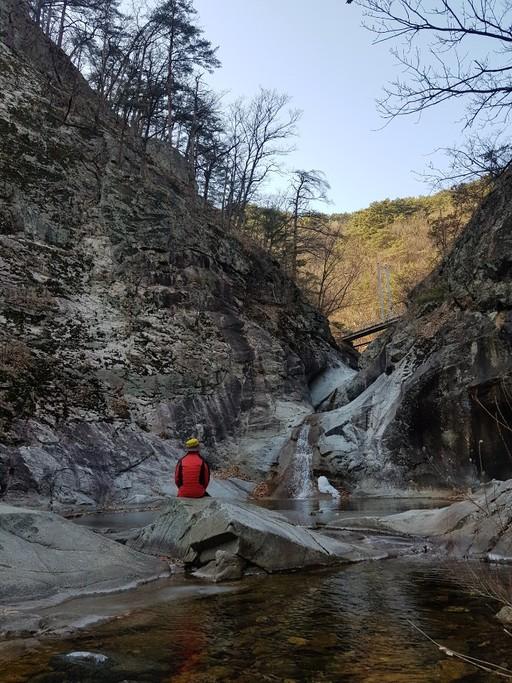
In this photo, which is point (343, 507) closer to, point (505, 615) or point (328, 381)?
point (505, 615)

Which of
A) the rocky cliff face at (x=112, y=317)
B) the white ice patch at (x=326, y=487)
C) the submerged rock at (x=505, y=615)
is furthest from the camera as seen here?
the white ice patch at (x=326, y=487)

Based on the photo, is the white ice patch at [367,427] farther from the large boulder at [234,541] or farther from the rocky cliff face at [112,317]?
the large boulder at [234,541]

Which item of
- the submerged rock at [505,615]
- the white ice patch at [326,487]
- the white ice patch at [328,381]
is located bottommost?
the white ice patch at [326,487]

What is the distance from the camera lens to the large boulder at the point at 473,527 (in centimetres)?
705

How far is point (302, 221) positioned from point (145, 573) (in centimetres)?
3437

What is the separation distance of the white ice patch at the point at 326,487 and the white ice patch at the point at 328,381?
7.94 metres

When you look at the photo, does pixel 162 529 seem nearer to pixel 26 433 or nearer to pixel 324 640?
pixel 324 640

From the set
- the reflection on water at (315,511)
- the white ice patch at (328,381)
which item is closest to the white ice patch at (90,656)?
the reflection on water at (315,511)

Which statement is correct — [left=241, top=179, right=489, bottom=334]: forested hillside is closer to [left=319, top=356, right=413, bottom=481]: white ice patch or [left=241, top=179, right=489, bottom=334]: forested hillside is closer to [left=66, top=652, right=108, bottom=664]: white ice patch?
[left=319, top=356, right=413, bottom=481]: white ice patch

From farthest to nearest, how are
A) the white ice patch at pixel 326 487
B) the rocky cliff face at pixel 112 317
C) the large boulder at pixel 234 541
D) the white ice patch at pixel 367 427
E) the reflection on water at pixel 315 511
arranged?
the white ice patch at pixel 367 427, the white ice patch at pixel 326 487, the rocky cliff face at pixel 112 317, the reflection on water at pixel 315 511, the large boulder at pixel 234 541

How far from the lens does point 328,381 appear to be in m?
28.2

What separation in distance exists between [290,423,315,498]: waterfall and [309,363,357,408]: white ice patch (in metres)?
6.20

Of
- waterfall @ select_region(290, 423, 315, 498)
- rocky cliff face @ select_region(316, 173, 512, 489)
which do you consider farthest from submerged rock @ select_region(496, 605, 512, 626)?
waterfall @ select_region(290, 423, 315, 498)

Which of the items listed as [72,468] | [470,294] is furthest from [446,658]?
[470,294]
